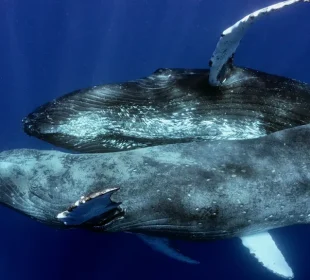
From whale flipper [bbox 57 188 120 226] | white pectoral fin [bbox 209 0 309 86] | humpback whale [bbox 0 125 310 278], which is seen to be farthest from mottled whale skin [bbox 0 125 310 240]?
white pectoral fin [bbox 209 0 309 86]

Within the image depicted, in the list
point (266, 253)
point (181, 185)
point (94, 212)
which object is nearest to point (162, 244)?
Result: point (266, 253)

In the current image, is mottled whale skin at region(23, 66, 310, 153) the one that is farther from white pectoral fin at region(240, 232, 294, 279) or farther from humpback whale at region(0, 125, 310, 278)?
white pectoral fin at region(240, 232, 294, 279)

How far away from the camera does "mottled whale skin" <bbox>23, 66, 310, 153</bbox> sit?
213 inches

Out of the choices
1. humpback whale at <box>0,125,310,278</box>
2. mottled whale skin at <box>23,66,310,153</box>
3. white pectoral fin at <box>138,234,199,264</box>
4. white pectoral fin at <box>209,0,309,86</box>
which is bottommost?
white pectoral fin at <box>138,234,199,264</box>

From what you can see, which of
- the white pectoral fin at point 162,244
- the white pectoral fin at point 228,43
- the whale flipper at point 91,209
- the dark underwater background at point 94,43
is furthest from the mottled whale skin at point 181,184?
the dark underwater background at point 94,43

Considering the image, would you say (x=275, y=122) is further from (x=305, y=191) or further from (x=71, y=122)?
(x=71, y=122)

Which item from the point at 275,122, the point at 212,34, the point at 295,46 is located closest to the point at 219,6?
the point at 212,34

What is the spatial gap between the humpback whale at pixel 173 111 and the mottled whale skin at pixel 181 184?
0.25 m

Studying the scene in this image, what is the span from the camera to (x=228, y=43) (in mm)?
4930

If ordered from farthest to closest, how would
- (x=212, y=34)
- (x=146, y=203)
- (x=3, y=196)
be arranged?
(x=212, y=34), (x=3, y=196), (x=146, y=203)

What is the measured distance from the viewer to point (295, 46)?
1050 cm

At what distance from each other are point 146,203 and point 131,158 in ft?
2.30

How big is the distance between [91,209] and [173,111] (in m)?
2.06

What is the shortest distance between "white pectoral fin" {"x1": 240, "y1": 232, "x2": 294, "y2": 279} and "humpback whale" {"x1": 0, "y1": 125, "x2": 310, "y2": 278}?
0.37 meters
